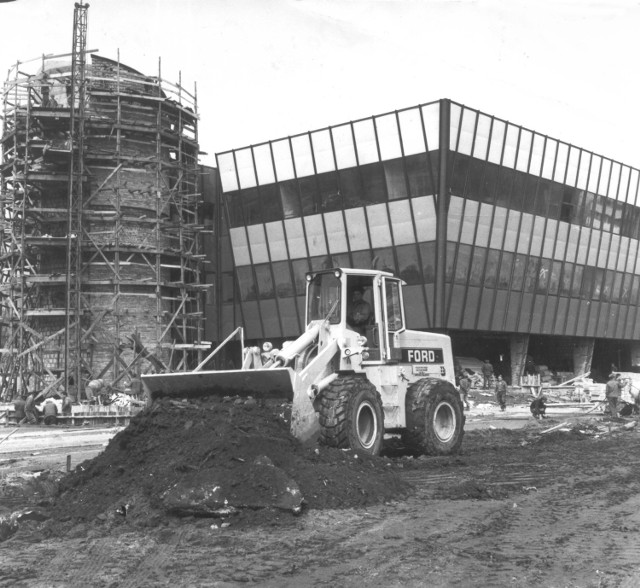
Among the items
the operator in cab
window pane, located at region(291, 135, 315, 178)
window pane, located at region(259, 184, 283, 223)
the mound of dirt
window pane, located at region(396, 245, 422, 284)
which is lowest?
the mound of dirt

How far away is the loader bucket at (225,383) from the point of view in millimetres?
11555

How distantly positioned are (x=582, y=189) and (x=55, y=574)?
38.1m

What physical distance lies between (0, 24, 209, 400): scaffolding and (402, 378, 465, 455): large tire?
2140cm

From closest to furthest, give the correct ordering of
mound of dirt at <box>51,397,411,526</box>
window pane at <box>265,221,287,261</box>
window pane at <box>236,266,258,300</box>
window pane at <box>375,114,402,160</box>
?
mound of dirt at <box>51,397,411,526</box>, window pane at <box>375,114,402,160</box>, window pane at <box>265,221,287,261</box>, window pane at <box>236,266,258,300</box>

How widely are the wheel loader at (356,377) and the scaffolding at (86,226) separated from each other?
70.7ft

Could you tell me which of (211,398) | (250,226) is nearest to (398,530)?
(211,398)

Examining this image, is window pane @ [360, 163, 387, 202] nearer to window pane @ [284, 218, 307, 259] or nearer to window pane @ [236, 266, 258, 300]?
window pane @ [284, 218, 307, 259]

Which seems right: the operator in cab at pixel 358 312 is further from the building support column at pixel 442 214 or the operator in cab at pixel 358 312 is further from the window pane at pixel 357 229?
the window pane at pixel 357 229

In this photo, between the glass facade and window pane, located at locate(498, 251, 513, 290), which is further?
window pane, located at locate(498, 251, 513, 290)

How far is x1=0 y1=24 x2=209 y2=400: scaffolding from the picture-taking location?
35000 mm

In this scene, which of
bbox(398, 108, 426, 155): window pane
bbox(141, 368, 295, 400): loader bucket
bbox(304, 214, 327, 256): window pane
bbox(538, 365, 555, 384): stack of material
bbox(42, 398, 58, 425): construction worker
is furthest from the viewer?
bbox(538, 365, 555, 384): stack of material

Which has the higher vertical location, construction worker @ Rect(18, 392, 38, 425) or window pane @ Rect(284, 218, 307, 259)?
window pane @ Rect(284, 218, 307, 259)

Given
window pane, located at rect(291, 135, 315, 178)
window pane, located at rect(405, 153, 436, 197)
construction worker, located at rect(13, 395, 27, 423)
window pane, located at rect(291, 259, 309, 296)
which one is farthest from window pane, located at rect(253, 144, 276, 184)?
construction worker, located at rect(13, 395, 27, 423)

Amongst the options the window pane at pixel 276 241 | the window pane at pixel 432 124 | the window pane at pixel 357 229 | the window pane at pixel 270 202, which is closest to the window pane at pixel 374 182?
the window pane at pixel 357 229
